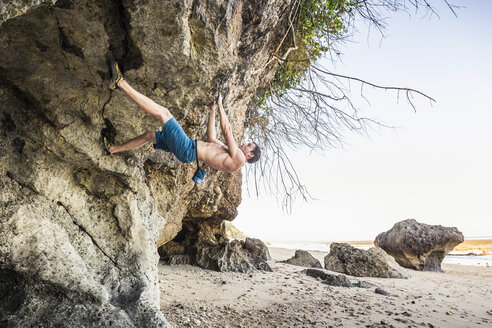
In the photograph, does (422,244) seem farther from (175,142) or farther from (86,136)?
(86,136)

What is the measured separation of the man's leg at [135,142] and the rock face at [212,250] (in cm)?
447

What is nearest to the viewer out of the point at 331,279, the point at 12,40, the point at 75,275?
the point at 12,40

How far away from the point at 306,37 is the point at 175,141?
401 centimetres

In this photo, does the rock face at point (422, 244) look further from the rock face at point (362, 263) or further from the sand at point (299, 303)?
the sand at point (299, 303)

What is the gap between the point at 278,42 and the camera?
215 inches

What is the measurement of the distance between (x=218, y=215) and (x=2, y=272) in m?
5.55

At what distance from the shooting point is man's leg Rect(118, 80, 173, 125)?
284cm

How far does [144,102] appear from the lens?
2916 mm

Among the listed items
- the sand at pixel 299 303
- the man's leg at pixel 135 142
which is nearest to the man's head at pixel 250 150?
the man's leg at pixel 135 142

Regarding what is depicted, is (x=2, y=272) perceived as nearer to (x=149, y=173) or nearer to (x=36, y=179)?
(x=36, y=179)

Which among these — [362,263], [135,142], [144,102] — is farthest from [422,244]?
[144,102]

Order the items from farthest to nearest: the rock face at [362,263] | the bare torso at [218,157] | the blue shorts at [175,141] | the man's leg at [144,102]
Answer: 1. the rock face at [362,263]
2. the bare torso at [218,157]
3. the blue shorts at [175,141]
4. the man's leg at [144,102]

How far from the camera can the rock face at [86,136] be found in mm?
2729

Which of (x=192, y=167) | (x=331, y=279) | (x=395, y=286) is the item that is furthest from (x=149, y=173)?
(x=395, y=286)
